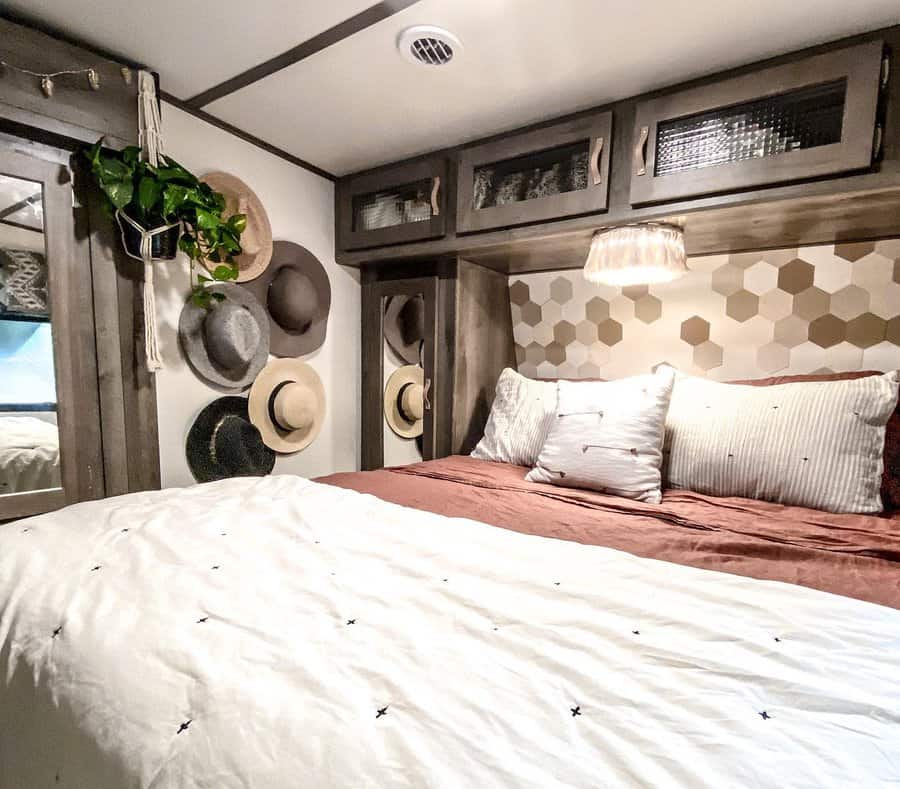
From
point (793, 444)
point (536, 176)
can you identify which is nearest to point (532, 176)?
point (536, 176)

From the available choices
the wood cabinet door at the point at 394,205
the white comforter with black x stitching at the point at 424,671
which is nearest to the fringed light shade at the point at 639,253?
the wood cabinet door at the point at 394,205

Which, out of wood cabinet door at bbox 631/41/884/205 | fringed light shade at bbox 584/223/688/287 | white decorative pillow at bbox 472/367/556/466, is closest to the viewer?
wood cabinet door at bbox 631/41/884/205

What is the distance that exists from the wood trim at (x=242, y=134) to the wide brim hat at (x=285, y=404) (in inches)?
40.1

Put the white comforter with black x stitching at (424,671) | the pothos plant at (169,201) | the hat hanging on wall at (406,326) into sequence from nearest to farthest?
the white comforter with black x stitching at (424,671) → the pothos plant at (169,201) → the hat hanging on wall at (406,326)

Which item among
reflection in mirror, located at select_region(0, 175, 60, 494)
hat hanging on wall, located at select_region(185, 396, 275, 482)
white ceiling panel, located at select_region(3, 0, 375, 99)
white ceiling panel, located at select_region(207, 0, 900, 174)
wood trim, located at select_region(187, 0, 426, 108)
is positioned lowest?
hat hanging on wall, located at select_region(185, 396, 275, 482)

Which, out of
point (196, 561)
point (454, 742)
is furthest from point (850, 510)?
point (196, 561)

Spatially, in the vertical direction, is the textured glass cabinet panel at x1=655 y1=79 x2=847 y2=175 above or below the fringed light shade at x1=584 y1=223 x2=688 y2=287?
above

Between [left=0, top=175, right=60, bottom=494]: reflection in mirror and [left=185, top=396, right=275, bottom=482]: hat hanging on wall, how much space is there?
1.74 ft

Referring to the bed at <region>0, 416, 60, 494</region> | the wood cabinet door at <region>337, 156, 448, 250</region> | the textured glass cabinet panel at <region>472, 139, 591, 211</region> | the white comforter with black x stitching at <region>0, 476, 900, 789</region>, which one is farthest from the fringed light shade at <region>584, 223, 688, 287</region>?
the bed at <region>0, 416, 60, 494</region>

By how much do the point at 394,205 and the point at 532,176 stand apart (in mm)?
770

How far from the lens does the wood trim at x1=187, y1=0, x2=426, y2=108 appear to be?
136cm

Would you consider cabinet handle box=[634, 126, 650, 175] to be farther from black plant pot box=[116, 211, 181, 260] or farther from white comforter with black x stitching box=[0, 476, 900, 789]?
black plant pot box=[116, 211, 181, 260]

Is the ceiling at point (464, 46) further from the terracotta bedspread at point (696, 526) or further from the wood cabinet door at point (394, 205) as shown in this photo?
the terracotta bedspread at point (696, 526)

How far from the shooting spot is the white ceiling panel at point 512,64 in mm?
1292
